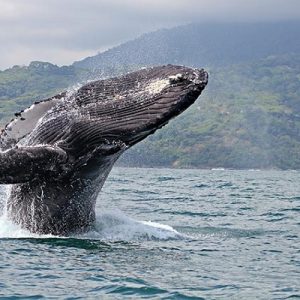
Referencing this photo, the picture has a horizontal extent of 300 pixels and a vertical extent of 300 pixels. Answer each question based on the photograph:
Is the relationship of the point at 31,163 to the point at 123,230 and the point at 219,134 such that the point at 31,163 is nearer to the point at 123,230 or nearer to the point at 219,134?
the point at 123,230

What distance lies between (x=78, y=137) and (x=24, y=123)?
1092 mm

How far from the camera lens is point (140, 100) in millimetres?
7199

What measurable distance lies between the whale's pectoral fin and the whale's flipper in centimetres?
79

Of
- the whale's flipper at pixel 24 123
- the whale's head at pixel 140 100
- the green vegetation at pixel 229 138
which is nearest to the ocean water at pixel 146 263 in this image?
the whale's flipper at pixel 24 123

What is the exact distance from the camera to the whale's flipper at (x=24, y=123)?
8000mm

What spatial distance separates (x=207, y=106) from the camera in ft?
604

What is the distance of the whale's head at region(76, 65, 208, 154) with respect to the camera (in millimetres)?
7062

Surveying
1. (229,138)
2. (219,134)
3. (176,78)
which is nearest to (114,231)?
(176,78)

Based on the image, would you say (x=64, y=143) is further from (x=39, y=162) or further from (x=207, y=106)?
(x=207, y=106)

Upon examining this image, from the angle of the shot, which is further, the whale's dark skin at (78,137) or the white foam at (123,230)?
the white foam at (123,230)

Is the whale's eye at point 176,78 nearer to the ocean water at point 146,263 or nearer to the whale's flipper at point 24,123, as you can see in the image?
the whale's flipper at point 24,123

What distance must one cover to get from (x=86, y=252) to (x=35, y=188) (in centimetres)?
90

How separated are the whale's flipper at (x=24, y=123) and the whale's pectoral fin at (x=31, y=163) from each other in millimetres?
792

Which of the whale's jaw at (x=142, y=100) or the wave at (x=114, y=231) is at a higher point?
the whale's jaw at (x=142, y=100)
